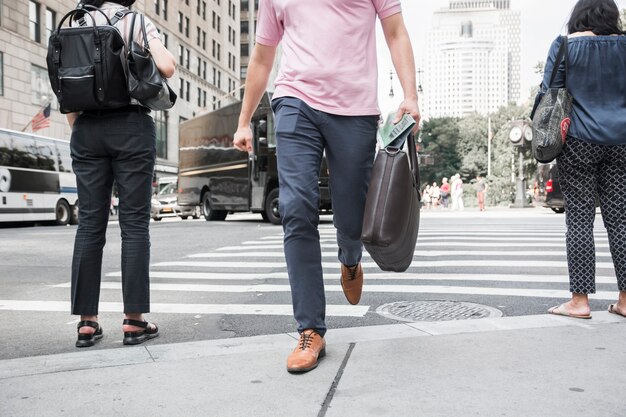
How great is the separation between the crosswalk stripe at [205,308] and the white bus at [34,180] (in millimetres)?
15834

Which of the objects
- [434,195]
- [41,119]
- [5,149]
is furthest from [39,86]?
[434,195]

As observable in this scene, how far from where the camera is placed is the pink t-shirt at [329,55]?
303 centimetres

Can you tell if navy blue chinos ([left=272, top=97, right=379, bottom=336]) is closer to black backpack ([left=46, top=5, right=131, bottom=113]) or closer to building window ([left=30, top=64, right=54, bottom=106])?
black backpack ([left=46, top=5, right=131, bottom=113])

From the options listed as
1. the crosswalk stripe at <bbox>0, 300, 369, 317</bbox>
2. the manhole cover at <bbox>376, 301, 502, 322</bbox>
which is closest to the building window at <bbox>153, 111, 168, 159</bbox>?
the crosswalk stripe at <bbox>0, 300, 369, 317</bbox>

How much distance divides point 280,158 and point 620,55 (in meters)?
2.17

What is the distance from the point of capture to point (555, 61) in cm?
377

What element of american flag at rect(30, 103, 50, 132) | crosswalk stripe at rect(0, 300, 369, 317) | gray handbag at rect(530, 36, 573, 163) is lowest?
crosswalk stripe at rect(0, 300, 369, 317)

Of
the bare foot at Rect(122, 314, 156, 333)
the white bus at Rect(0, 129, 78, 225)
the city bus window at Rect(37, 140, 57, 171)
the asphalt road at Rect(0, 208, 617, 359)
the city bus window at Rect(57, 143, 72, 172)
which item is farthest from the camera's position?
the city bus window at Rect(57, 143, 72, 172)

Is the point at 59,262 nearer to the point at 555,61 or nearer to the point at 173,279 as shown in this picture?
the point at 173,279

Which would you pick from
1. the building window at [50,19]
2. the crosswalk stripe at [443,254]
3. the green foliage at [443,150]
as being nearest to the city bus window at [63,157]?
the building window at [50,19]

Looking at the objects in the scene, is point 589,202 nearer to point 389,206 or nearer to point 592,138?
point 592,138

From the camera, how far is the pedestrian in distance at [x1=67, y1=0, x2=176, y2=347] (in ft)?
11.0

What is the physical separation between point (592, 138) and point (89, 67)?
2.83 metres

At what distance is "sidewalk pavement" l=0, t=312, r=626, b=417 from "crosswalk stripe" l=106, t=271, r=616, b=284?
7.46 ft
